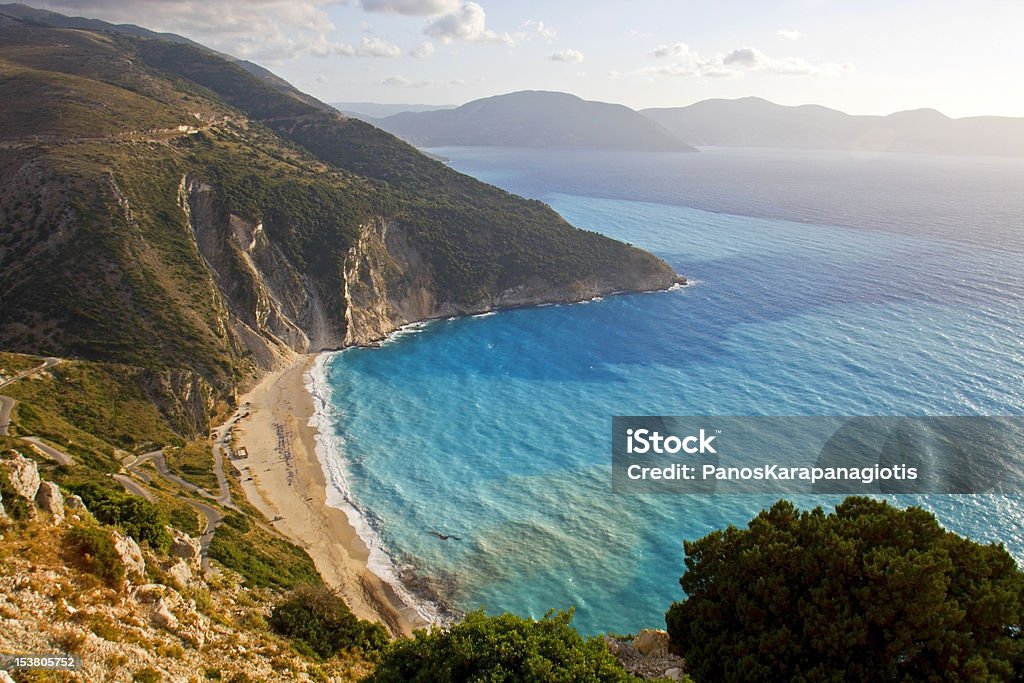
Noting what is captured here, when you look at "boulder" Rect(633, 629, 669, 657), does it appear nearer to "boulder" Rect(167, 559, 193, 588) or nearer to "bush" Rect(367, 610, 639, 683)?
"bush" Rect(367, 610, 639, 683)

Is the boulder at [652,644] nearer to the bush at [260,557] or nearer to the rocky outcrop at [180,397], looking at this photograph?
the bush at [260,557]

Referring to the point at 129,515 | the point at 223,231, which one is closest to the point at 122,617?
the point at 129,515

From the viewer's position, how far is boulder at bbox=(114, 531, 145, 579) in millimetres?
20609

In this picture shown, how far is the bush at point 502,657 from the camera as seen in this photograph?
56.6ft

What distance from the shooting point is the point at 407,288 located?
90312 mm

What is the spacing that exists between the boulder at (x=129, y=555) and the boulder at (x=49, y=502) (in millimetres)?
1903

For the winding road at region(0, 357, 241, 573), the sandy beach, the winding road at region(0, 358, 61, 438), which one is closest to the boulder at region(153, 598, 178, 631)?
the winding road at region(0, 357, 241, 573)

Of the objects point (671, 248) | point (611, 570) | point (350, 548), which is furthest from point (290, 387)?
point (671, 248)

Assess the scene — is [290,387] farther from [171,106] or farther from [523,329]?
[171,106]

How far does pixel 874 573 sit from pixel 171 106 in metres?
112

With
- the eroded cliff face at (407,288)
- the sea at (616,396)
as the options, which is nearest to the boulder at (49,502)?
the sea at (616,396)

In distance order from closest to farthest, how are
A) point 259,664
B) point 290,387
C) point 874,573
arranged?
point 874,573
point 259,664
point 290,387

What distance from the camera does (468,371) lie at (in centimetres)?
7144

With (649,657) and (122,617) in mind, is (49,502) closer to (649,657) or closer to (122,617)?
(122,617)
